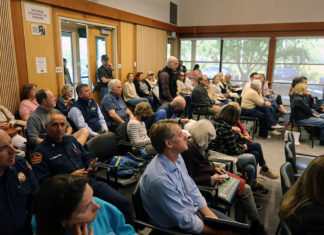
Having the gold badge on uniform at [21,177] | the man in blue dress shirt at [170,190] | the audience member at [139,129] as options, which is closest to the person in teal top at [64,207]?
the man in blue dress shirt at [170,190]

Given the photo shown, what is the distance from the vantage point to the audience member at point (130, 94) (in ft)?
21.5

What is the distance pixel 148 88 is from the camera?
748cm

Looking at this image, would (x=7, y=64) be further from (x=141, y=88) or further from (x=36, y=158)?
(x=141, y=88)

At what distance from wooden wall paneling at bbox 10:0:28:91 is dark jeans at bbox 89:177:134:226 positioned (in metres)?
2.81

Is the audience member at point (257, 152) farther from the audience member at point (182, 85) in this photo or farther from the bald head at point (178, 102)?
the audience member at point (182, 85)

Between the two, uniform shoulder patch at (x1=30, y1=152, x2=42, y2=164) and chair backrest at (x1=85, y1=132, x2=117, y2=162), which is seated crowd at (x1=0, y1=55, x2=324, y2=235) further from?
chair backrest at (x1=85, y1=132, x2=117, y2=162)

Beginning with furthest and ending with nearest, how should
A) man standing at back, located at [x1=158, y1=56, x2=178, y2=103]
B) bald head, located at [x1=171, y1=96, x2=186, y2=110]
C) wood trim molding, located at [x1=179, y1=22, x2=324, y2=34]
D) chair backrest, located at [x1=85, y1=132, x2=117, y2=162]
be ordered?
1. wood trim molding, located at [x1=179, y1=22, x2=324, y2=34]
2. man standing at back, located at [x1=158, y1=56, x2=178, y2=103]
3. bald head, located at [x1=171, y1=96, x2=186, y2=110]
4. chair backrest, located at [x1=85, y1=132, x2=117, y2=162]

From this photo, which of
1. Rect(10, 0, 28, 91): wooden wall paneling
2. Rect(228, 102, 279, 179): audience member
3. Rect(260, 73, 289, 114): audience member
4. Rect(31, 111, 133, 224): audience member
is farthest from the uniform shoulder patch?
Rect(260, 73, 289, 114): audience member

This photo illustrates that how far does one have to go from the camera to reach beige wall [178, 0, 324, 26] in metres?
8.26

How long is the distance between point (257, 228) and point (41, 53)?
13.8ft

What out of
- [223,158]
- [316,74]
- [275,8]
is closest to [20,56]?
[223,158]

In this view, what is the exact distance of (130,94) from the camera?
6.76m

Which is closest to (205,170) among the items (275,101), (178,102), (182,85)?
(178,102)

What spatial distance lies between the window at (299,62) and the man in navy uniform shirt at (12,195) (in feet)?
29.9
